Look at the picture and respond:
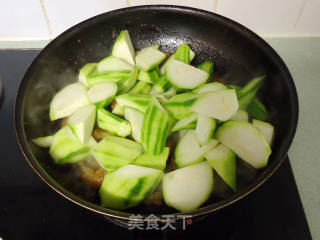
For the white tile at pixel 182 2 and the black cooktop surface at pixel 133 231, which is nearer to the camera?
the black cooktop surface at pixel 133 231

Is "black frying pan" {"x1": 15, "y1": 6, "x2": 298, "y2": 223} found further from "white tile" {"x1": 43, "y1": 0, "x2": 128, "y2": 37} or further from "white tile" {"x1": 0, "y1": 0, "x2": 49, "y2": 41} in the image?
"white tile" {"x1": 0, "y1": 0, "x2": 49, "y2": 41}

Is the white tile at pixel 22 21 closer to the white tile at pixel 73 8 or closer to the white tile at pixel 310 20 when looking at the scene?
the white tile at pixel 73 8

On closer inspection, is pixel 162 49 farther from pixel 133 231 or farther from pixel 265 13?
pixel 133 231

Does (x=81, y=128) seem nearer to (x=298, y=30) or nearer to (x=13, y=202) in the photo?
(x=13, y=202)

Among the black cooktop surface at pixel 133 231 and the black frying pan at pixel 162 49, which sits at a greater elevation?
the black frying pan at pixel 162 49

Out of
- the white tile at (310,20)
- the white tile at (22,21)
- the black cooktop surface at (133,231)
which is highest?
the white tile at (310,20)

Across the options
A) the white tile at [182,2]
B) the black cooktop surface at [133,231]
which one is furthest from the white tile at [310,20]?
the black cooktop surface at [133,231]

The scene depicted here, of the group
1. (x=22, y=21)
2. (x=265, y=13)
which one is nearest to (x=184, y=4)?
(x=265, y=13)
